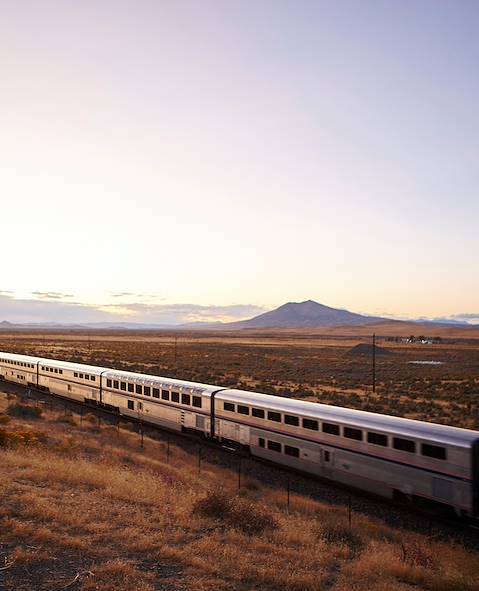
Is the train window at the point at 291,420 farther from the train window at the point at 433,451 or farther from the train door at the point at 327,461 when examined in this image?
the train window at the point at 433,451

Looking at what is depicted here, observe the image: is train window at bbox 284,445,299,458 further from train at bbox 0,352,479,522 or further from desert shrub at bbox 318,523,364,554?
desert shrub at bbox 318,523,364,554

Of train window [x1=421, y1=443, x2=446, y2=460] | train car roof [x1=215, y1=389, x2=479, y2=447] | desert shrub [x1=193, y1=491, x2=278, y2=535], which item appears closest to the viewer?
desert shrub [x1=193, y1=491, x2=278, y2=535]

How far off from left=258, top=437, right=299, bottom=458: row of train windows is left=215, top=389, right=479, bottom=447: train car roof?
1.44m

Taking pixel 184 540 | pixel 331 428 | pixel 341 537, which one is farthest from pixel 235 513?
pixel 331 428

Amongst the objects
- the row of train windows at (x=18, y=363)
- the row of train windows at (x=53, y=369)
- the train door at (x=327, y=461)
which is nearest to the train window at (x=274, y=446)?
the train door at (x=327, y=461)

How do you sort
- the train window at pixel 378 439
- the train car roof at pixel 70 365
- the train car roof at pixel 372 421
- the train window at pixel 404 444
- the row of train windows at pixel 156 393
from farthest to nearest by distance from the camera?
1. the train car roof at pixel 70 365
2. the row of train windows at pixel 156 393
3. the train window at pixel 378 439
4. the train window at pixel 404 444
5. the train car roof at pixel 372 421

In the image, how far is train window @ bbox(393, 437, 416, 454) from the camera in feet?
54.2

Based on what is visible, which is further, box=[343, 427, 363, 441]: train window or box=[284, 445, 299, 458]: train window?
box=[284, 445, 299, 458]: train window

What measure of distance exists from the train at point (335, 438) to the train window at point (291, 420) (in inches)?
1.6

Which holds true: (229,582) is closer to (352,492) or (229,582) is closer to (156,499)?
(156,499)

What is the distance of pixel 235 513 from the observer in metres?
15.2

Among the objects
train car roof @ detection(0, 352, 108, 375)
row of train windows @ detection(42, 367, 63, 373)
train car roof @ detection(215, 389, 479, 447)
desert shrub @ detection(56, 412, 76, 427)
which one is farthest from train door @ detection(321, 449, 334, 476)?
row of train windows @ detection(42, 367, 63, 373)

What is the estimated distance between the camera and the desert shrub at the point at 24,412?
32578mm

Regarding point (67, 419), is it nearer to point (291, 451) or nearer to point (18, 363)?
point (291, 451)
